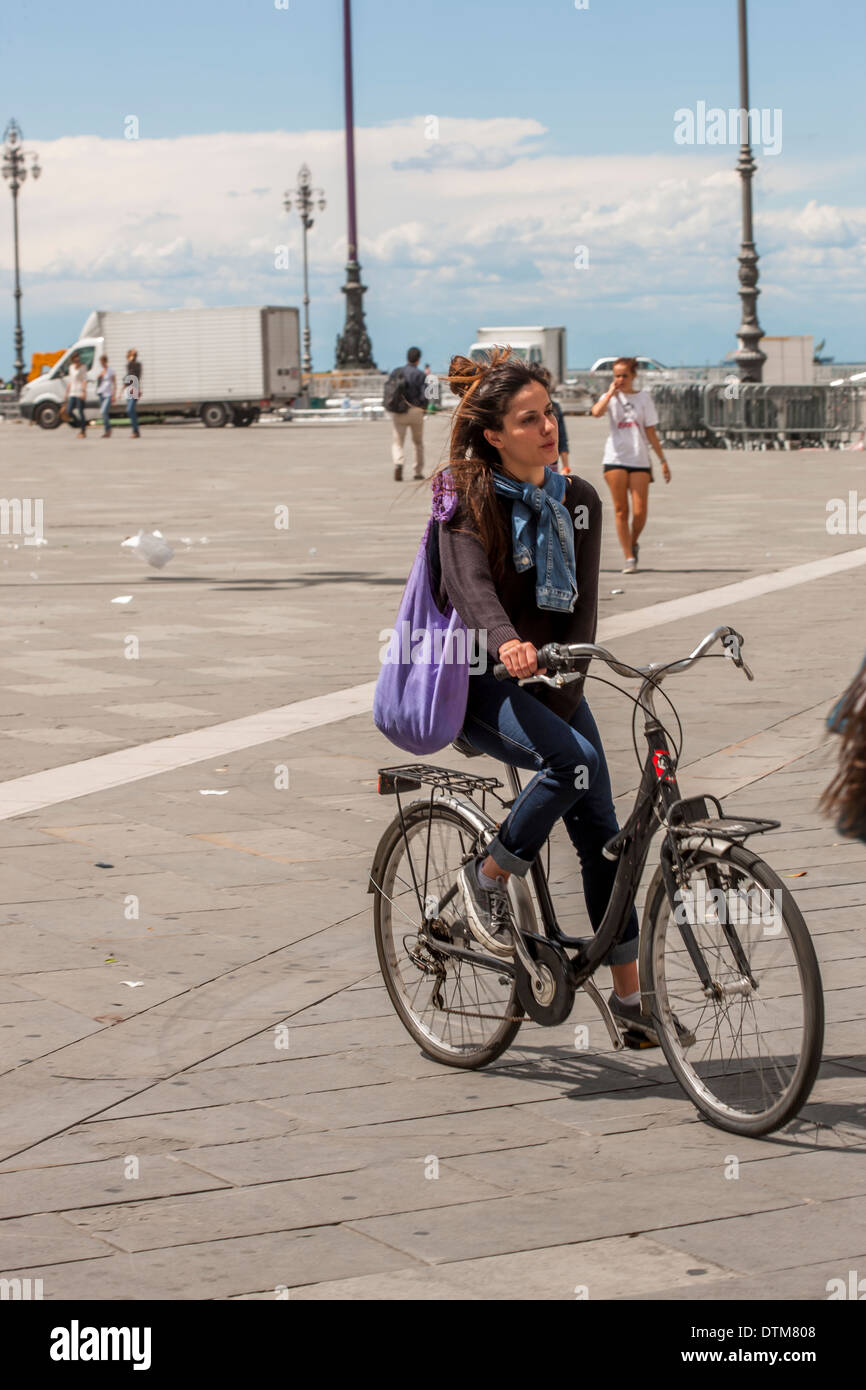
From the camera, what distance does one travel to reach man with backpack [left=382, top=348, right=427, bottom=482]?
2194cm

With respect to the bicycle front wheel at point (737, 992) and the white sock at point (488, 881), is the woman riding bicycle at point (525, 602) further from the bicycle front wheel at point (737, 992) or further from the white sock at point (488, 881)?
the bicycle front wheel at point (737, 992)

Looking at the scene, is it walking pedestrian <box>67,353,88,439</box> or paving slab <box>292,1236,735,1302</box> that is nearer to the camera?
paving slab <box>292,1236,735,1302</box>

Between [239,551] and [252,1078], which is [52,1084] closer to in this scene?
[252,1078]

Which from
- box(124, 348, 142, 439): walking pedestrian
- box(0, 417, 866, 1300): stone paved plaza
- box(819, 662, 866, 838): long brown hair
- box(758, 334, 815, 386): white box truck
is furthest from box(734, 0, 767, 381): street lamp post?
box(819, 662, 866, 838): long brown hair

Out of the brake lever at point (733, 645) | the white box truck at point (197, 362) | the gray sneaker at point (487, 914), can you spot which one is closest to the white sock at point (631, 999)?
the gray sneaker at point (487, 914)

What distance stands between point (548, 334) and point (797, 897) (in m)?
50.3

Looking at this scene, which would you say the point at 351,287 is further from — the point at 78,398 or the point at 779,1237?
the point at 779,1237

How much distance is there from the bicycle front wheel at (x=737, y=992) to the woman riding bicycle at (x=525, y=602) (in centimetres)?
25

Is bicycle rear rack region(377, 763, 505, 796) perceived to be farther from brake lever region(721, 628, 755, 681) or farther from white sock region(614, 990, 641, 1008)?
brake lever region(721, 628, 755, 681)

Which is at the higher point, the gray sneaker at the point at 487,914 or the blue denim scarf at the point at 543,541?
the blue denim scarf at the point at 543,541

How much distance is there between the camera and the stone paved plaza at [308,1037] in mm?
3307

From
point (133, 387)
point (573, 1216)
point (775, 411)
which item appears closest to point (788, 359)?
point (775, 411)

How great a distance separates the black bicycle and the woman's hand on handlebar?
24 mm

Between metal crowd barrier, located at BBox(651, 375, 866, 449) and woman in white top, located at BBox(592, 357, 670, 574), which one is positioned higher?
metal crowd barrier, located at BBox(651, 375, 866, 449)
